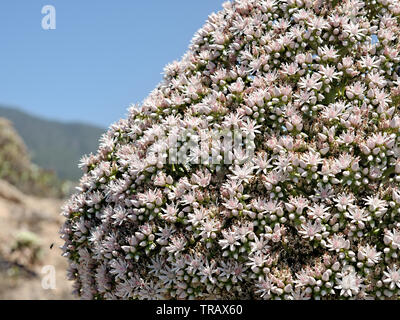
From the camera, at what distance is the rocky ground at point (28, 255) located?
1719 cm

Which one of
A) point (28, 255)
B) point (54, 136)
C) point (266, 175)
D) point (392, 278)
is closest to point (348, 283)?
point (392, 278)

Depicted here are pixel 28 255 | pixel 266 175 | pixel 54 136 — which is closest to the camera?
pixel 266 175

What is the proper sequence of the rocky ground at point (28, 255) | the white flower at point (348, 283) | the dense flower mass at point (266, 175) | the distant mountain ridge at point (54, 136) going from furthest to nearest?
the distant mountain ridge at point (54, 136) → the rocky ground at point (28, 255) → the dense flower mass at point (266, 175) → the white flower at point (348, 283)

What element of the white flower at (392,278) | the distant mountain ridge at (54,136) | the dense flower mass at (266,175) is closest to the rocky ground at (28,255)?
the dense flower mass at (266,175)

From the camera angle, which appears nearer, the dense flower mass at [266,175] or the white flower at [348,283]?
the white flower at [348,283]

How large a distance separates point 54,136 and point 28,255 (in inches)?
6583

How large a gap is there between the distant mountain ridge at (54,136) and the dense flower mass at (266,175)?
143 metres

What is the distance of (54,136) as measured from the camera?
179375 millimetres

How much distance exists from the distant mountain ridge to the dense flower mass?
143 m

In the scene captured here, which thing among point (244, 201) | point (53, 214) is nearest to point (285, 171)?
point (244, 201)

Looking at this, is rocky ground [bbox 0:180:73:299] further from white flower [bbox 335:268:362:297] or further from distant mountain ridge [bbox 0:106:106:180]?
distant mountain ridge [bbox 0:106:106:180]

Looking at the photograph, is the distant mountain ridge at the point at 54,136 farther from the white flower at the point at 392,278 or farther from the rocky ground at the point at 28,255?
the white flower at the point at 392,278

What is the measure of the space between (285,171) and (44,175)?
1164 inches

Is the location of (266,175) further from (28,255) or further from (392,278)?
(28,255)
